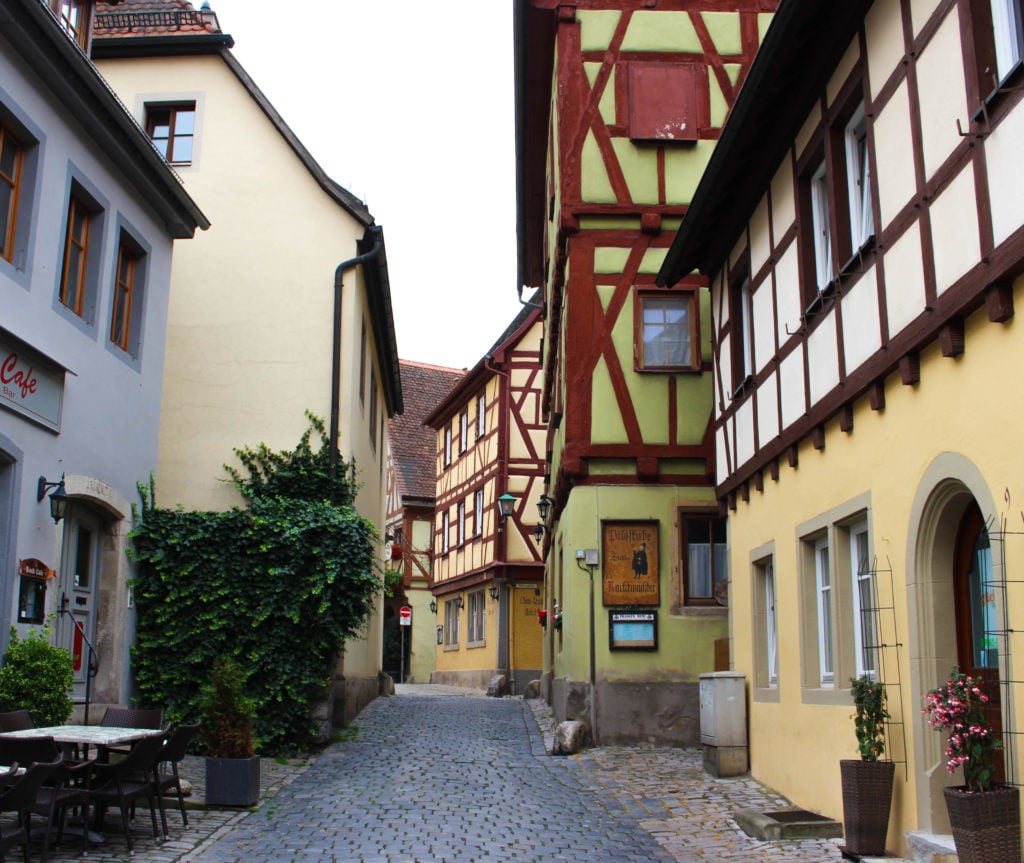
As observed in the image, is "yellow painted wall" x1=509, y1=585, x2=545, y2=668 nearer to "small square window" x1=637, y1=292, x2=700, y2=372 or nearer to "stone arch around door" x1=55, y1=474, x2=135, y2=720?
"small square window" x1=637, y1=292, x2=700, y2=372

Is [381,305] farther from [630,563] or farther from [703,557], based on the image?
[703,557]

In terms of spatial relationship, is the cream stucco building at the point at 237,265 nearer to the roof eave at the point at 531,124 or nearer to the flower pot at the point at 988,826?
the roof eave at the point at 531,124

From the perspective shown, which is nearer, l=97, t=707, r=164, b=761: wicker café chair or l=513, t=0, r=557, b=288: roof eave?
l=97, t=707, r=164, b=761: wicker café chair

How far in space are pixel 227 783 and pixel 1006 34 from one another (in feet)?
25.9

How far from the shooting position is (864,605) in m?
8.57

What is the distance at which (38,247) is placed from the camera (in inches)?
404

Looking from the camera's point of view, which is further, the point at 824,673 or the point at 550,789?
the point at 550,789

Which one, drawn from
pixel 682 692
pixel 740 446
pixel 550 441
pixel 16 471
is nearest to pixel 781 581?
pixel 740 446

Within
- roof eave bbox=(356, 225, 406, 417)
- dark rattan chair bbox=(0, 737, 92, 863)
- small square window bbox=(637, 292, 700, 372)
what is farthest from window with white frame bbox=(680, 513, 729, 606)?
dark rattan chair bbox=(0, 737, 92, 863)

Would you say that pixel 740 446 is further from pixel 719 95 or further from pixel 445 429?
→ pixel 445 429

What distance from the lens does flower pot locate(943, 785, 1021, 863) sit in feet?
18.8

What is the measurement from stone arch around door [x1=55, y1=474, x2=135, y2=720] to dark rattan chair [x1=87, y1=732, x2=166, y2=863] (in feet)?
13.3

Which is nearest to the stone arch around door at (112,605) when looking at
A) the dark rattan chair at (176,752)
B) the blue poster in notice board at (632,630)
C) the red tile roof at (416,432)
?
the dark rattan chair at (176,752)

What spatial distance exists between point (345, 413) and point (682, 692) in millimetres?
5648
